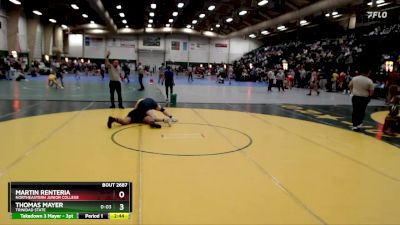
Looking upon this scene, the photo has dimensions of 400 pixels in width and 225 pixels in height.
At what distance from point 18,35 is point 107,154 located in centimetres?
2970

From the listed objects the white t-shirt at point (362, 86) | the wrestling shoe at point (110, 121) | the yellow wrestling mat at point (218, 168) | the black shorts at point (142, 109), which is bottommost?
the yellow wrestling mat at point (218, 168)

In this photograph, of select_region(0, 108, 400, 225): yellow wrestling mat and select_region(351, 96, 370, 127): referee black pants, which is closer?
select_region(0, 108, 400, 225): yellow wrestling mat

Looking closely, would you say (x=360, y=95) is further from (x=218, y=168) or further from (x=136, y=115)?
(x=136, y=115)

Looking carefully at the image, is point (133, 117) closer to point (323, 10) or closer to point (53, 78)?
point (53, 78)

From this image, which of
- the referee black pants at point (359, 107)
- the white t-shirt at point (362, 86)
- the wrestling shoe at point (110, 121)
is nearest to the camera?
the wrestling shoe at point (110, 121)

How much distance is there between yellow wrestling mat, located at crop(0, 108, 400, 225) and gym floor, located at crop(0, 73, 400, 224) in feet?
0.04

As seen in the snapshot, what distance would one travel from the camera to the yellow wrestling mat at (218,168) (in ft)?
11.8

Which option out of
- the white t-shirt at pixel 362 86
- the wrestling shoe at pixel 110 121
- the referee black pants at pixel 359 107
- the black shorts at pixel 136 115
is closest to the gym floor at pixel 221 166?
the wrestling shoe at pixel 110 121

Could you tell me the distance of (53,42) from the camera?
43.0m
